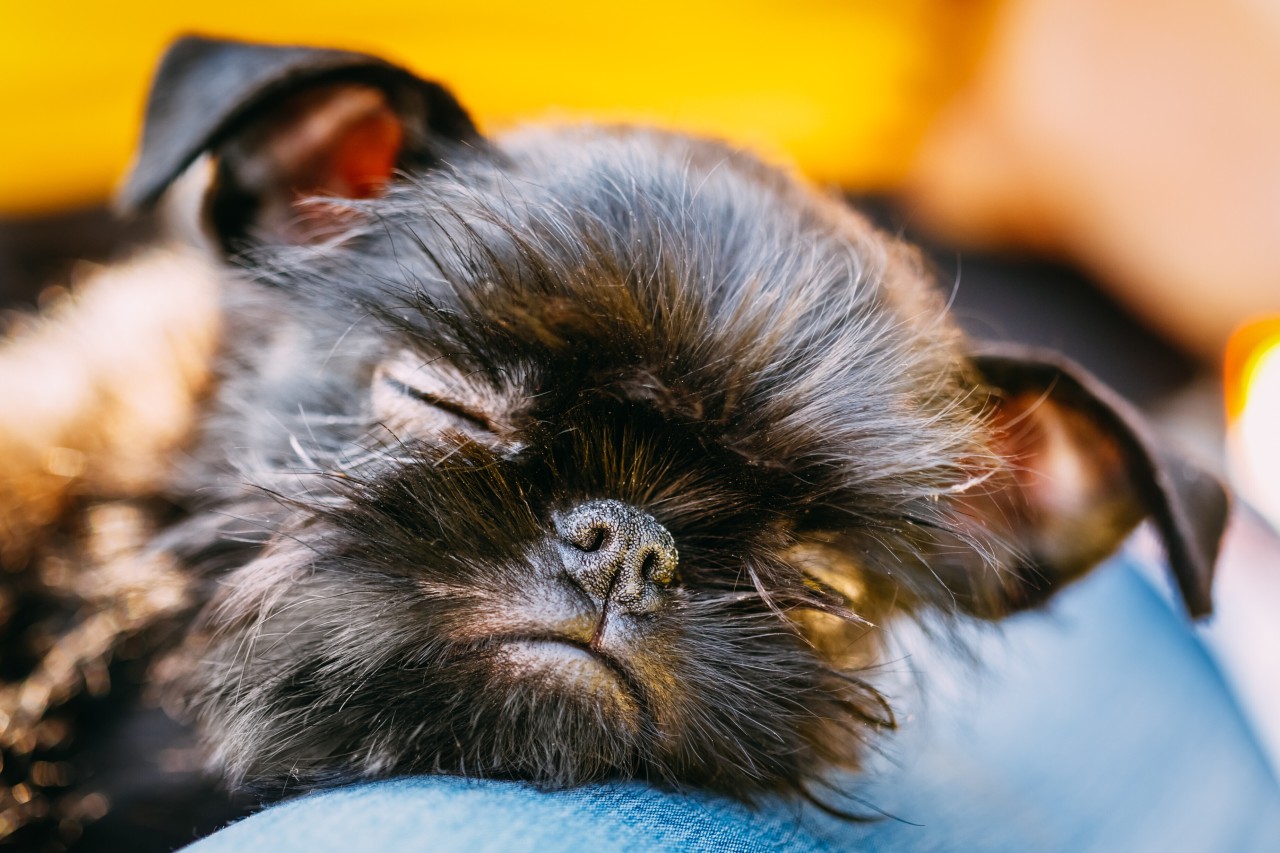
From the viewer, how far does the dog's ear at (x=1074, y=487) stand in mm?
1278

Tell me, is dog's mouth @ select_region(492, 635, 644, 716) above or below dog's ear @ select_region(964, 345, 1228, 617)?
below

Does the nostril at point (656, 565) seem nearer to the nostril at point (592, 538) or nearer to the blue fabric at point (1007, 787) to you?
the nostril at point (592, 538)

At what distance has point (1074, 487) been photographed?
147 cm

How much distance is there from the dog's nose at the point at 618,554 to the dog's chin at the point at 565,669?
6 cm

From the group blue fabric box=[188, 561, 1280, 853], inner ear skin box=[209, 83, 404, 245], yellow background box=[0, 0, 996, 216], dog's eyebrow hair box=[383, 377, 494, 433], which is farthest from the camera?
yellow background box=[0, 0, 996, 216]

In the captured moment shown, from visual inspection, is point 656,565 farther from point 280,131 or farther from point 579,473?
point 280,131

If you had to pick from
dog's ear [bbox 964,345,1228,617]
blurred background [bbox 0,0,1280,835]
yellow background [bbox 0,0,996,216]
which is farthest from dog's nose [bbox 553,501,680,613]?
blurred background [bbox 0,0,1280,835]

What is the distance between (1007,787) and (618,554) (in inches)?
36.9

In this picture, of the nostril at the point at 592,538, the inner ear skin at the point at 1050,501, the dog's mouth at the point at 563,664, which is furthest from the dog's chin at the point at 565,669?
the inner ear skin at the point at 1050,501

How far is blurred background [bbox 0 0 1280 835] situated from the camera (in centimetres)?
264

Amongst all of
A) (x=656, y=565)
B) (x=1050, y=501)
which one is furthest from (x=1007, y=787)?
(x=656, y=565)

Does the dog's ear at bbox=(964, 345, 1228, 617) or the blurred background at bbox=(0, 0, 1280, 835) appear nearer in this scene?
the dog's ear at bbox=(964, 345, 1228, 617)

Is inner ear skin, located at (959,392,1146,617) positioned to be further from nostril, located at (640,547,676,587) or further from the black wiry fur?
nostril, located at (640,547,676,587)

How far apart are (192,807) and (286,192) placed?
99cm
